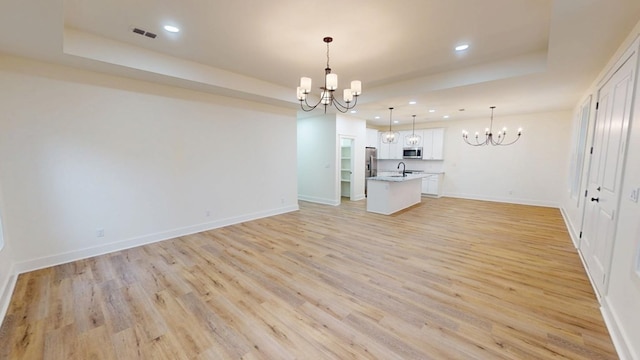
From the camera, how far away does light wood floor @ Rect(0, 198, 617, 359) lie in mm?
1918

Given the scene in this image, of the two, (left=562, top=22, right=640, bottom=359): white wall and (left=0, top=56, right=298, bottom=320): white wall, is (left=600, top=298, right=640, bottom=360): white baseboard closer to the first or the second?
(left=562, top=22, right=640, bottom=359): white wall

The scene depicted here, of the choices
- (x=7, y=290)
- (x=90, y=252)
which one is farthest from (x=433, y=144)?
(x=7, y=290)

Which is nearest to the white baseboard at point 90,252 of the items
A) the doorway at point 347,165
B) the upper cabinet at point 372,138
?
the doorway at point 347,165

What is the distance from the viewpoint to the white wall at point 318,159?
23.5 feet

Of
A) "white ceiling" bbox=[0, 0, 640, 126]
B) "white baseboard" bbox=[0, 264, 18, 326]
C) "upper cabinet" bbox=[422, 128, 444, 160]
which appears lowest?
"white baseboard" bbox=[0, 264, 18, 326]

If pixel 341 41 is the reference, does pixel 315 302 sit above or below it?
below

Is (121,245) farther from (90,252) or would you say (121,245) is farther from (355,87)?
(355,87)

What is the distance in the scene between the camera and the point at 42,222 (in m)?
3.26

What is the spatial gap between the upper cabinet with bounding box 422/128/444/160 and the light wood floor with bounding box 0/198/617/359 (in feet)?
15.9

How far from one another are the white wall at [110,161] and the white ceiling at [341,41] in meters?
0.39

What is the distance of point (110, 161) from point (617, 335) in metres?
6.00

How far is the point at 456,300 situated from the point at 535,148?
699 centimetres

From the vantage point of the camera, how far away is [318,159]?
7.50 meters

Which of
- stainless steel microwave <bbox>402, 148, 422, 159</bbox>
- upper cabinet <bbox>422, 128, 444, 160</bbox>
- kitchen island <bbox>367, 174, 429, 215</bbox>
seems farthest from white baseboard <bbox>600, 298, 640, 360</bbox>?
stainless steel microwave <bbox>402, 148, 422, 159</bbox>
